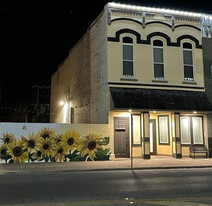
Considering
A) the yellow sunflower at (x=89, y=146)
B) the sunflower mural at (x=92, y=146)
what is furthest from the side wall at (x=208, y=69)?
the yellow sunflower at (x=89, y=146)

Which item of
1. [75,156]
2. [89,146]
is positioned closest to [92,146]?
[89,146]

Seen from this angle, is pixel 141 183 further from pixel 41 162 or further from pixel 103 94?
Result: pixel 103 94

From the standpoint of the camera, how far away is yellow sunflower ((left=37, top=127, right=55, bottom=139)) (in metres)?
17.1

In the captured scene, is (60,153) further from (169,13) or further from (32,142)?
(169,13)

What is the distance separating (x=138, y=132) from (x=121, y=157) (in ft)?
6.50

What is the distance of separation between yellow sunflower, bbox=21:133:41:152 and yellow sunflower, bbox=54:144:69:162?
113cm

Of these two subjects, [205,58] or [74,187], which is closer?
[74,187]

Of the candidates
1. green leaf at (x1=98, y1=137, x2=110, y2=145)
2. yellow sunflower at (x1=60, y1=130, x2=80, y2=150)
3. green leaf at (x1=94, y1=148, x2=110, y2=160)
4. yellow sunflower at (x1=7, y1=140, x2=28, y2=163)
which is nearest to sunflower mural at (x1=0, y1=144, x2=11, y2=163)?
yellow sunflower at (x1=7, y1=140, x2=28, y2=163)

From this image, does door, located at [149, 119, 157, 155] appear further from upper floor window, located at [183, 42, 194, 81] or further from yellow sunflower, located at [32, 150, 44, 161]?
yellow sunflower, located at [32, 150, 44, 161]

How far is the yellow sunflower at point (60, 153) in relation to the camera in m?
17.2

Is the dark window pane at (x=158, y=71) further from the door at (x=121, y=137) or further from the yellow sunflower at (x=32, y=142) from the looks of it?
the yellow sunflower at (x=32, y=142)

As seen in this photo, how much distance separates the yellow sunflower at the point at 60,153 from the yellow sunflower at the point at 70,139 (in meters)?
0.20

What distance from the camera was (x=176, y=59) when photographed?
2016cm

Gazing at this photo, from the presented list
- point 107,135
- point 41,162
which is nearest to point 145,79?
point 107,135
